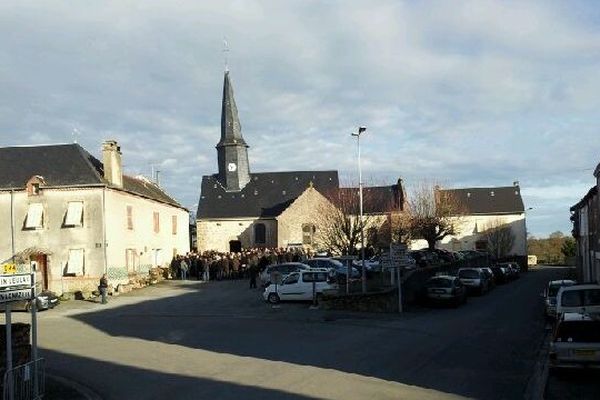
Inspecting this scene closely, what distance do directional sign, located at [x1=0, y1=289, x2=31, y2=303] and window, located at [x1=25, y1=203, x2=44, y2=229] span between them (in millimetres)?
30094

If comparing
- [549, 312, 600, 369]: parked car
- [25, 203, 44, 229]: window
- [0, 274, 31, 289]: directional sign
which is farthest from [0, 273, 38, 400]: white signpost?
[25, 203, 44, 229]: window

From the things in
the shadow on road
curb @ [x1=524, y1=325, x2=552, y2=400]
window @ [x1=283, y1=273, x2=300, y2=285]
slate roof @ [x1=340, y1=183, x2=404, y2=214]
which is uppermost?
slate roof @ [x1=340, y1=183, x2=404, y2=214]

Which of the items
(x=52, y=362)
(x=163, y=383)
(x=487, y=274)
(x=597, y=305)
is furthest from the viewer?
(x=487, y=274)

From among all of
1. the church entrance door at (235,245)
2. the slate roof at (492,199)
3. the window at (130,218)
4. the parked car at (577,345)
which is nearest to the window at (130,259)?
the window at (130,218)

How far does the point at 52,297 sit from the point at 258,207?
40.6m

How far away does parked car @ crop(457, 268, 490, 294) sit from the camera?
42.7 m

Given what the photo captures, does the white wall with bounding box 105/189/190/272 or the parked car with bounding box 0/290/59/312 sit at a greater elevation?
the white wall with bounding box 105/189/190/272

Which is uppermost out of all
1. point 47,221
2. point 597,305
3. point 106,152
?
point 106,152

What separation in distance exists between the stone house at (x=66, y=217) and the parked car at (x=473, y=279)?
67.4ft

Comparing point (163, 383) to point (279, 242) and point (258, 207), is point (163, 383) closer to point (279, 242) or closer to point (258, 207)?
point (279, 242)

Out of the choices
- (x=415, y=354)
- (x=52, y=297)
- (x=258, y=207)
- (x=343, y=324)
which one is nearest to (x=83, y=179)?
(x=52, y=297)

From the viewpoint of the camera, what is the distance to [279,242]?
68125mm

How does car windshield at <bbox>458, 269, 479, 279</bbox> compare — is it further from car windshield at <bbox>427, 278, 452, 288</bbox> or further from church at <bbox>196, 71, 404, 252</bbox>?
church at <bbox>196, 71, 404, 252</bbox>

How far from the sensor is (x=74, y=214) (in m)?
38.7
